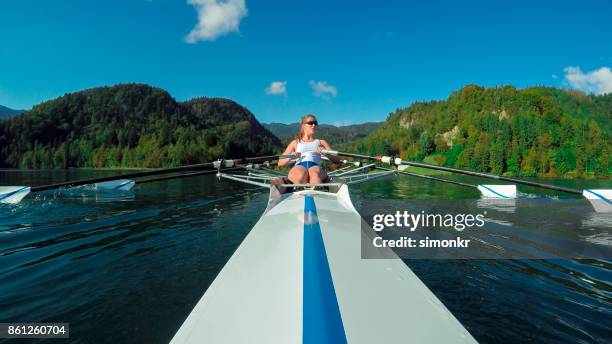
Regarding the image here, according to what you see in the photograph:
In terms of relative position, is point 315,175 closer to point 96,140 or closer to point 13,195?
point 13,195

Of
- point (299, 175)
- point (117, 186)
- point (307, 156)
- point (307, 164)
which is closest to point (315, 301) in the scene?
point (299, 175)

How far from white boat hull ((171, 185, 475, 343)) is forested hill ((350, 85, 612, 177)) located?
Result: 86471 millimetres

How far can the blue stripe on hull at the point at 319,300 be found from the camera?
5.29 feet

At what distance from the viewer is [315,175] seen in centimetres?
750

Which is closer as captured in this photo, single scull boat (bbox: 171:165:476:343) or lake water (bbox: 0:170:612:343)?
single scull boat (bbox: 171:165:476:343)

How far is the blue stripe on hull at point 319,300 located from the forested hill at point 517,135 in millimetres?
86621

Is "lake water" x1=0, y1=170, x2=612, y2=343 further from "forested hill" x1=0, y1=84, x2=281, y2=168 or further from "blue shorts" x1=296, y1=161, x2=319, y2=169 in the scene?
"forested hill" x1=0, y1=84, x2=281, y2=168

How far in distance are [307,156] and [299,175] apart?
0.71 meters

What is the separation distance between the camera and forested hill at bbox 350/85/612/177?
76188 millimetres

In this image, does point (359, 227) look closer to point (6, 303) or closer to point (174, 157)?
point (6, 303)

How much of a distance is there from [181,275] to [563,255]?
686 cm

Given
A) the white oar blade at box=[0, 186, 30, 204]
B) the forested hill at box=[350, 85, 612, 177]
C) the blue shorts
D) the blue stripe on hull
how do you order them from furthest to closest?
the forested hill at box=[350, 85, 612, 177] < the blue shorts < the white oar blade at box=[0, 186, 30, 204] < the blue stripe on hull

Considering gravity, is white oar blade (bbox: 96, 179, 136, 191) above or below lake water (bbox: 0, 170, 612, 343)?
above

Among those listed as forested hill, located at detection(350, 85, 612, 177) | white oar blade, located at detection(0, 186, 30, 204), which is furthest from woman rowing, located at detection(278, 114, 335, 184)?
forested hill, located at detection(350, 85, 612, 177)
